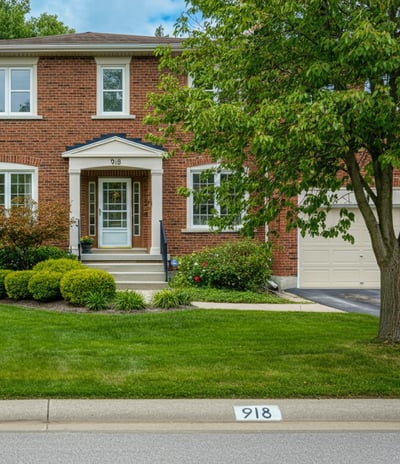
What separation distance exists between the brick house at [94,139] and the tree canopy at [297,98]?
820 centimetres

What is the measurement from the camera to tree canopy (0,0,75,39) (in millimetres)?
31625

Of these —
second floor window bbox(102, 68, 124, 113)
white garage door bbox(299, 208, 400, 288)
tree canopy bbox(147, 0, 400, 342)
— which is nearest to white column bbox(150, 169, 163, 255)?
second floor window bbox(102, 68, 124, 113)

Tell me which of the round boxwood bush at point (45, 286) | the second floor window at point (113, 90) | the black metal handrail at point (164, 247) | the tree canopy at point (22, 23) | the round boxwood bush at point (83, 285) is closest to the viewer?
the round boxwood bush at point (83, 285)

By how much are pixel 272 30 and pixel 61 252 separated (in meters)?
10.3

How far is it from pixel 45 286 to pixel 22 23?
2478cm

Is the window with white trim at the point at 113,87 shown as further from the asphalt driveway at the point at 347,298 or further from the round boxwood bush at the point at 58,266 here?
the asphalt driveway at the point at 347,298

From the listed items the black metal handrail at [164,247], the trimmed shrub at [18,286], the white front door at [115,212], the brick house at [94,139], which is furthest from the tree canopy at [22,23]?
the trimmed shrub at [18,286]

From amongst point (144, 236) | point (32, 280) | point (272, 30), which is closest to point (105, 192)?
point (144, 236)

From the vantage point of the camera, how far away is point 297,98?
21.2 ft

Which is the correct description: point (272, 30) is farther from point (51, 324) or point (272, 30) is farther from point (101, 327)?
point (51, 324)

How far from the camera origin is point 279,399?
6.10 m

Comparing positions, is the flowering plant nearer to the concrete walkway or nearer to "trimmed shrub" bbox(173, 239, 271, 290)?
"trimmed shrub" bbox(173, 239, 271, 290)

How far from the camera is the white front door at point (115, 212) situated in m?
18.0

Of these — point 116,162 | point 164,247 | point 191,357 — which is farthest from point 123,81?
point 191,357
